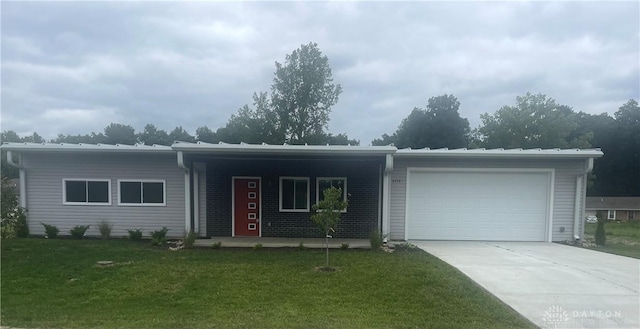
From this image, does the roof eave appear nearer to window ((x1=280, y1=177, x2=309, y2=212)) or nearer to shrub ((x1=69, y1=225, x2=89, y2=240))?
window ((x1=280, y1=177, x2=309, y2=212))

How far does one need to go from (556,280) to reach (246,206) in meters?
8.47

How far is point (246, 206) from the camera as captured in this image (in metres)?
11.6

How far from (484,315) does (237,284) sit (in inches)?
150

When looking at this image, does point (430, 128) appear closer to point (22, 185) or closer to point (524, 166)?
point (524, 166)

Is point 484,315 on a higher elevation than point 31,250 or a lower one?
higher

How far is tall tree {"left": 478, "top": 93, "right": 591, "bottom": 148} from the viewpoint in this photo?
1389 inches

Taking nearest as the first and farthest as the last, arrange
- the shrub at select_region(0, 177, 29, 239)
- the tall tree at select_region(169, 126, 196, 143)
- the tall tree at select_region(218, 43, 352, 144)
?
the shrub at select_region(0, 177, 29, 239) → the tall tree at select_region(218, 43, 352, 144) → the tall tree at select_region(169, 126, 196, 143)

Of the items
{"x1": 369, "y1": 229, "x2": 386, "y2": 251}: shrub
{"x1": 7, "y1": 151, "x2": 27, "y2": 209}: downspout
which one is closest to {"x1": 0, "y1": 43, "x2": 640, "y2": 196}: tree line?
{"x1": 7, "y1": 151, "x2": 27, "y2": 209}: downspout

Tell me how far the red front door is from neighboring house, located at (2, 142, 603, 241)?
0.11 ft

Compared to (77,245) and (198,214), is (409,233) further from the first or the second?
(77,245)

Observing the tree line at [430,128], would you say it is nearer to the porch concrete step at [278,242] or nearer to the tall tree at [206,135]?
the tall tree at [206,135]

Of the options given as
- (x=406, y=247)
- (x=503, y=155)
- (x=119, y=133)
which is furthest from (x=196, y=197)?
(x=119, y=133)

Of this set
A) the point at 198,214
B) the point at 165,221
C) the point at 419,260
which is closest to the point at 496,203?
the point at 419,260

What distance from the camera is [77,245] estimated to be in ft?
31.3
